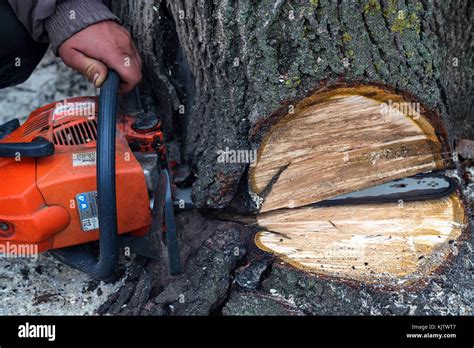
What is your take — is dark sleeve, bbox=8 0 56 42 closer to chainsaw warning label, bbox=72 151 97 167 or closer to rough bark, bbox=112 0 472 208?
rough bark, bbox=112 0 472 208

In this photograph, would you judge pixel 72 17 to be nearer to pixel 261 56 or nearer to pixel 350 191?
pixel 261 56

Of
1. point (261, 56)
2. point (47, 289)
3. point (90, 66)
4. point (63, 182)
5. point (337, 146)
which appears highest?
point (261, 56)

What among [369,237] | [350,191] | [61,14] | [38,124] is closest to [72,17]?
[61,14]

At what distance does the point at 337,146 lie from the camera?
5.82 ft

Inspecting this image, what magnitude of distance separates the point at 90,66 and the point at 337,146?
883 mm

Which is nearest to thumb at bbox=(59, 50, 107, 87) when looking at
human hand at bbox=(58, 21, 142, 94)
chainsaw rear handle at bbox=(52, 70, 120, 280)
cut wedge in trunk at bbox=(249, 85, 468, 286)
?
human hand at bbox=(58, 21, 142, 94)

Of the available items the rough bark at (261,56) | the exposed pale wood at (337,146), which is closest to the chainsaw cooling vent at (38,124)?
the rough bark at (261,56)

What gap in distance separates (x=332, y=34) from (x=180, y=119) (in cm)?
72

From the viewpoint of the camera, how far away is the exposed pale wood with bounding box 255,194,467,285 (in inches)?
64.6

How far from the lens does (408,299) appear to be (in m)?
1.57

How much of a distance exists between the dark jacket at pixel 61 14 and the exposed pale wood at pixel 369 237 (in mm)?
905

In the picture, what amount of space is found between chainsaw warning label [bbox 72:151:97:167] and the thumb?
259mm
